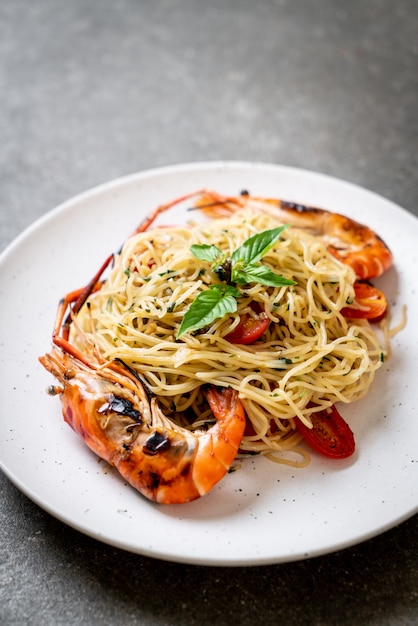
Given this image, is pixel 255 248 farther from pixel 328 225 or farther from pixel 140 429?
pixel 140 429

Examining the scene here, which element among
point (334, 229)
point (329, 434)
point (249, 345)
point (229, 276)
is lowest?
point (329, 434)

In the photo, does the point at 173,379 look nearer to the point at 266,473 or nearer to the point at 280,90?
the point at 266,473

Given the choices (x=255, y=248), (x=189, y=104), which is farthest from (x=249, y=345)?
(x=189, y=104)

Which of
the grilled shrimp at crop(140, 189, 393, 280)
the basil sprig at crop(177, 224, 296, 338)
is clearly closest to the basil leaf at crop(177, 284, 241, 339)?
the basil sprig at crop(177, 224, 296, 338)

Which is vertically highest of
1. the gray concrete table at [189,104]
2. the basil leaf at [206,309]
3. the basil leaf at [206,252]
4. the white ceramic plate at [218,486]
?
the gray concrete table at [189,104]

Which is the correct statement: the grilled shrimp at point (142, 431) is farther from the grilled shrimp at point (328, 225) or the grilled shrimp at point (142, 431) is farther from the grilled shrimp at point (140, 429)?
the grilled shrimp at point (328, 225)

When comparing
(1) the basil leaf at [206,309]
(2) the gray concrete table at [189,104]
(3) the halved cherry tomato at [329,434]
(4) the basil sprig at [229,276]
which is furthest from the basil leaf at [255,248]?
(2) the gray concrete table at [189,104]
